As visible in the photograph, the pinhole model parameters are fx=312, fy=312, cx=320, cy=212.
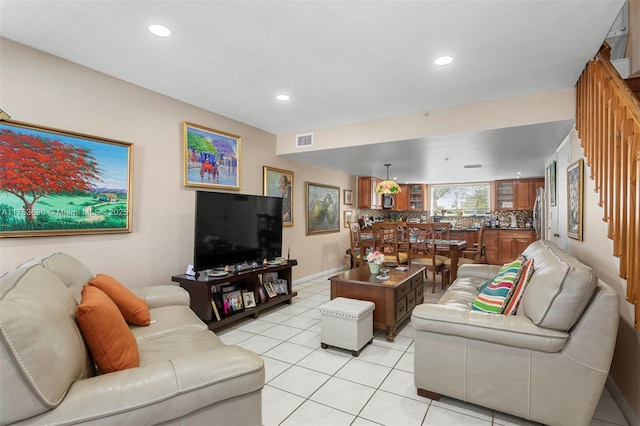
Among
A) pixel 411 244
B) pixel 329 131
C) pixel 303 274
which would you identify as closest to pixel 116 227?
pixel 329 131

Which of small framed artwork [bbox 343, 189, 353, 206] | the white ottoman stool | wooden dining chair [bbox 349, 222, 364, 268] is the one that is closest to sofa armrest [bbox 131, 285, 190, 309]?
the white ottoman stool

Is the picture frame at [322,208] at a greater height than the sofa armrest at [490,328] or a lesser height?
greater

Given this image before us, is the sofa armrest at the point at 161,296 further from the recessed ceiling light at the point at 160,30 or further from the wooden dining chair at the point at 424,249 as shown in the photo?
the wooden dining chair at the point at 424,249

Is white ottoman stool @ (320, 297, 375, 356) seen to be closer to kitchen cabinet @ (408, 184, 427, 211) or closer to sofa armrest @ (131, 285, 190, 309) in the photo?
sofa armrest @ (131, 285, 190, 309)

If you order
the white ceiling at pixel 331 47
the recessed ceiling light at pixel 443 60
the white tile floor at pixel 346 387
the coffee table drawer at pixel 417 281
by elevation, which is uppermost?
the white ceiling at pixel 331 47

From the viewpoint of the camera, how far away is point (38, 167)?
2.51m

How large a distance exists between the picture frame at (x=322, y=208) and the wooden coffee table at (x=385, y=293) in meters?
2.33

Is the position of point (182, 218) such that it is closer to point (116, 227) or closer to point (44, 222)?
point (116, 227)

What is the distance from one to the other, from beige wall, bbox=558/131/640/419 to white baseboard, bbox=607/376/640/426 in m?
0.02

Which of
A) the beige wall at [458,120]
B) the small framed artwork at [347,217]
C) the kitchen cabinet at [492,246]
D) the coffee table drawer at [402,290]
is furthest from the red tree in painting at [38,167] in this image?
the kitchen cabinet at [492,246]

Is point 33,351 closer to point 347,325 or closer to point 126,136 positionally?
point 347,325

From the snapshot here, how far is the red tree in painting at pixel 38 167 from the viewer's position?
236 cm

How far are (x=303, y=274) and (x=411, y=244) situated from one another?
2042 mm

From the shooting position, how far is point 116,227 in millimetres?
3010
